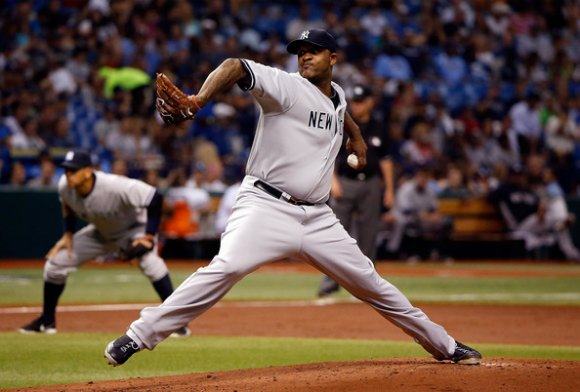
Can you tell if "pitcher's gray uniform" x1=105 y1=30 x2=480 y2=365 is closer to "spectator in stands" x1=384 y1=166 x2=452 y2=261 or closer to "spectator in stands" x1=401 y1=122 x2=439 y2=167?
"spectator in stands" x1=384 y1=166 x2=452 y2=261

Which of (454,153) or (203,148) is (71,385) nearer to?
(203,148)

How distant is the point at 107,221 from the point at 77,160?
0.63 m

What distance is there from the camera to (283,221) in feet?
19.2

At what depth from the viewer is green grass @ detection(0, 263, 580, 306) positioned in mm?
12570

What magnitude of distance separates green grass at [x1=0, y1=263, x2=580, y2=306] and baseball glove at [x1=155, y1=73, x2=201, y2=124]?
7.18 m

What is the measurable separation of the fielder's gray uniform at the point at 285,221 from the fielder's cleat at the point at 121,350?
0.04 m

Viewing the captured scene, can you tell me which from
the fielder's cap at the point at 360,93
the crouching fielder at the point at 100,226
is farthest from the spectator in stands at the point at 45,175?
the crouching fielder at the point at 100,226

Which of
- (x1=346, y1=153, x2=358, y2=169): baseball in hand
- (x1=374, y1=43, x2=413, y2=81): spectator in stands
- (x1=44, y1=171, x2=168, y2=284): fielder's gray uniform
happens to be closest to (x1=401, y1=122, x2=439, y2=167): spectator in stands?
(x1=374, y1=43, x2=413, y2=81): spectator in stands

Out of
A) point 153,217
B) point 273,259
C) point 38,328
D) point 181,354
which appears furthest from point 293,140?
point 38,328

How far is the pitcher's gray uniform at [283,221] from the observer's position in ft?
18.5

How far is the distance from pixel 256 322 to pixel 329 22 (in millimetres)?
12979

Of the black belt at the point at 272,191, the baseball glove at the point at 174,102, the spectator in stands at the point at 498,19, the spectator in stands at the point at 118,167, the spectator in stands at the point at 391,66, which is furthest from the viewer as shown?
the spectator in stands at the point at 498,19

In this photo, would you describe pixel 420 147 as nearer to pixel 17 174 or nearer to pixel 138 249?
pixel 17 174

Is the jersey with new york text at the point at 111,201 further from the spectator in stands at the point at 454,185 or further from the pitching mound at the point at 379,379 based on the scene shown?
the spectator in stands at the point at 454,185
